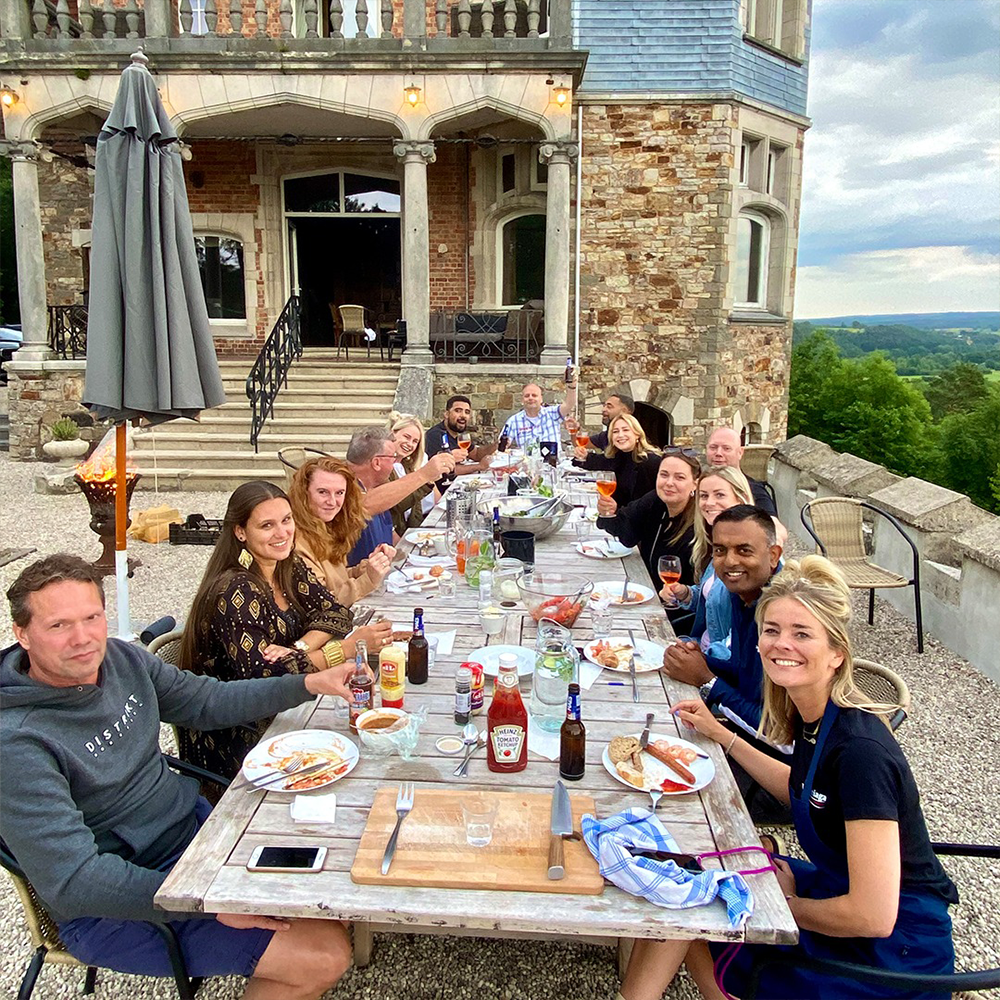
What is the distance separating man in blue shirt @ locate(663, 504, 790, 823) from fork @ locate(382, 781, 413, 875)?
1071 mm

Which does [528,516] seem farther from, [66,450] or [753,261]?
[753,261]

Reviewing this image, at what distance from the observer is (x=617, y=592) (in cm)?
344

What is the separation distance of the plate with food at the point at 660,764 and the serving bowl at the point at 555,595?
89cm

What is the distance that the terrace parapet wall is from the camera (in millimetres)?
4699

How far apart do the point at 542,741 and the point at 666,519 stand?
7.67 feet

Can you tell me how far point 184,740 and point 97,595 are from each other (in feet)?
2.96

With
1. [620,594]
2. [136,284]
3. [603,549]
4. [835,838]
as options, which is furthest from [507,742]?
[136,284]

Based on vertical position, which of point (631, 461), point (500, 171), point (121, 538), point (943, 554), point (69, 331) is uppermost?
point (500, 171)

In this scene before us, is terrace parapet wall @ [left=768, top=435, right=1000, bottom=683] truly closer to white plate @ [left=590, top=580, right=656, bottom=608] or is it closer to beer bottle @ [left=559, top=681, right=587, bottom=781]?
white plate @ [left=590, top=580, right=656, bottom=608]

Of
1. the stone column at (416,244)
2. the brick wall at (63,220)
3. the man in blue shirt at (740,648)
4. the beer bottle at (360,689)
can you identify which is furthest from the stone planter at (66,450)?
the man in blue shirt at (740,648)

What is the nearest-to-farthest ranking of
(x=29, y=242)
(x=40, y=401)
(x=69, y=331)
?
1. (x=29, y=242)
2. (x=40, y=401)
3. (x=69, y=331)

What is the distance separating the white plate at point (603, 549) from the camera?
411 centimetres

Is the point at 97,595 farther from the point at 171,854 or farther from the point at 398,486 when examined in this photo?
the point at 398,486

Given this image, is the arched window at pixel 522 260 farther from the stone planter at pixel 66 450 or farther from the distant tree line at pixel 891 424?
the distant tree line at pixel 891 424
